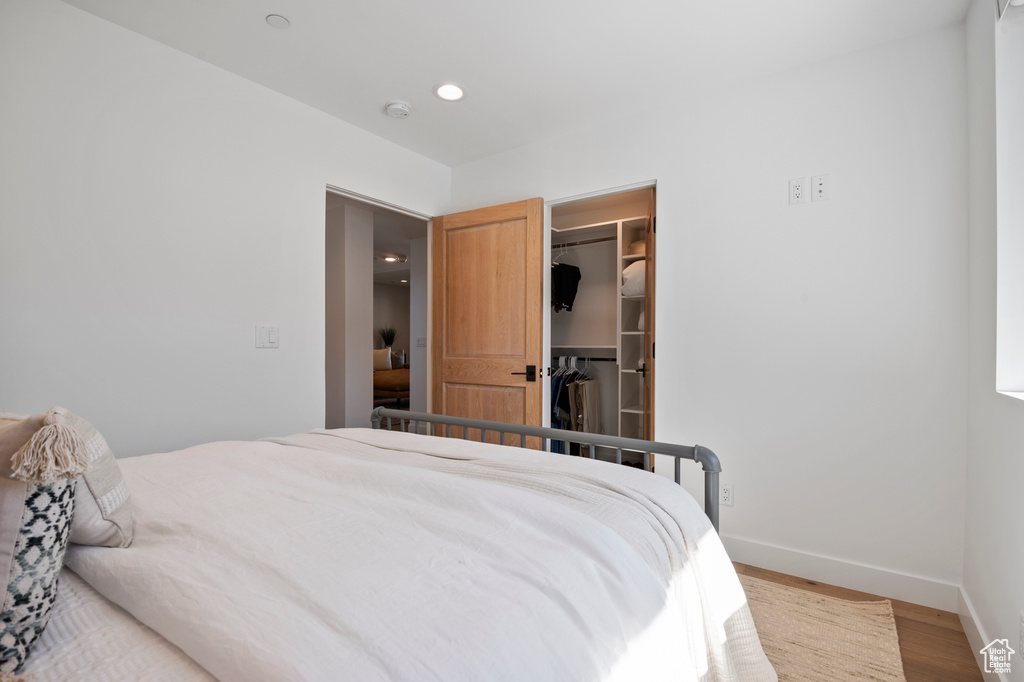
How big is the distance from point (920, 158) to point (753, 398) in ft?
4.13

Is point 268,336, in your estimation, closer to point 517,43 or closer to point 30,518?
point 517,43

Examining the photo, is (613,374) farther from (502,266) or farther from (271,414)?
(271,414)

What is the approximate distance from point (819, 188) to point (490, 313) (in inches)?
78.0

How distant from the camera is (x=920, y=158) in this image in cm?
211

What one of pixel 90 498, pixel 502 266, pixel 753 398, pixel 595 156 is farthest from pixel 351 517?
pixel 595 156

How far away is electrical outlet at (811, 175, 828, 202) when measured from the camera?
7.61ft

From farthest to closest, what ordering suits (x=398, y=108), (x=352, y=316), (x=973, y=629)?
1. (x=352, y=316)
2. (x=398, y=108)
3. (x=973, y=629)

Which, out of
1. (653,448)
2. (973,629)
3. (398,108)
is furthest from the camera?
(398,108)

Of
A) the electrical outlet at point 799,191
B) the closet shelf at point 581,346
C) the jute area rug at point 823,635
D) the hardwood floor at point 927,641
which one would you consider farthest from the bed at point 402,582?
the closet shelf at point 581,346

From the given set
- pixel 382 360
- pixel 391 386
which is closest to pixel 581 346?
pixel 391 386

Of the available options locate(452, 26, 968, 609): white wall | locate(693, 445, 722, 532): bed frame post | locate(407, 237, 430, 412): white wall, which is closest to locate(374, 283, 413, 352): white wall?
locate(407, 237, 430, 412): white wall

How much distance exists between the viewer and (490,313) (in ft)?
11.0

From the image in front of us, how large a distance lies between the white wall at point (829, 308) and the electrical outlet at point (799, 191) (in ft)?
0.12

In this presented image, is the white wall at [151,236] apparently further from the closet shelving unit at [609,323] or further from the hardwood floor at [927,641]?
the hardwood floor at [927,641]
